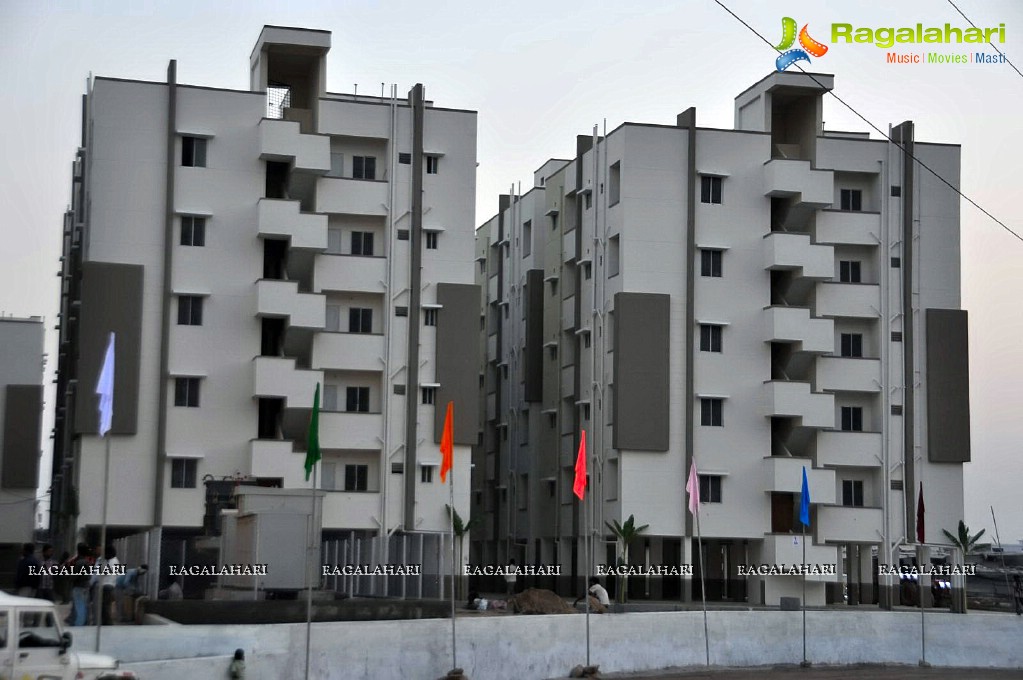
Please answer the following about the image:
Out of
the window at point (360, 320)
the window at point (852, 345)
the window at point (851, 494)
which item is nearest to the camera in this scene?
the window at point (360, 320)

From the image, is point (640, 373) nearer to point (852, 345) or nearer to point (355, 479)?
point (852, 345)

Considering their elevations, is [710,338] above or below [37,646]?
above

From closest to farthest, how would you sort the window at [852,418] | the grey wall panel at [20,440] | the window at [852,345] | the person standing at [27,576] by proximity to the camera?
1. the person standing at [27,576]
2. the window at [852,418]
3. the window at [852,345]
4. the grey wall panel at [20,440]

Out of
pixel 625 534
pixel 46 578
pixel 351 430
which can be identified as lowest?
pixel 46 578

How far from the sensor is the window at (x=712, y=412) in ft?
209

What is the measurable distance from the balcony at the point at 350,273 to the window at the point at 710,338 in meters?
13.3

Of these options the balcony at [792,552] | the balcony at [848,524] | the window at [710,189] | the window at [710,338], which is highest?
the window at [710,189]

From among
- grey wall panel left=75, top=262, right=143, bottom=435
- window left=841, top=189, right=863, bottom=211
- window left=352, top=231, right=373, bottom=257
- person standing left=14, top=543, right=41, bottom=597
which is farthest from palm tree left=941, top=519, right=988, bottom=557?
person standing left=14, top=543, right=41, bottom=597

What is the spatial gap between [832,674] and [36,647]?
20.2m

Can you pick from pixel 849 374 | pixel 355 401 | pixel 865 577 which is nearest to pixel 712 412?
pixel 849 374

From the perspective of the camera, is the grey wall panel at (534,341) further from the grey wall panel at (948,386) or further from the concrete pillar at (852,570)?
the grey wall panel at (948,386)


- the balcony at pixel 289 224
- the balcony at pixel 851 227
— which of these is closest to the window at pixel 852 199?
the balcony at pixel 851 227

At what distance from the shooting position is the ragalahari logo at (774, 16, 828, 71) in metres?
64.6

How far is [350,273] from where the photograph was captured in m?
→ 61.2
